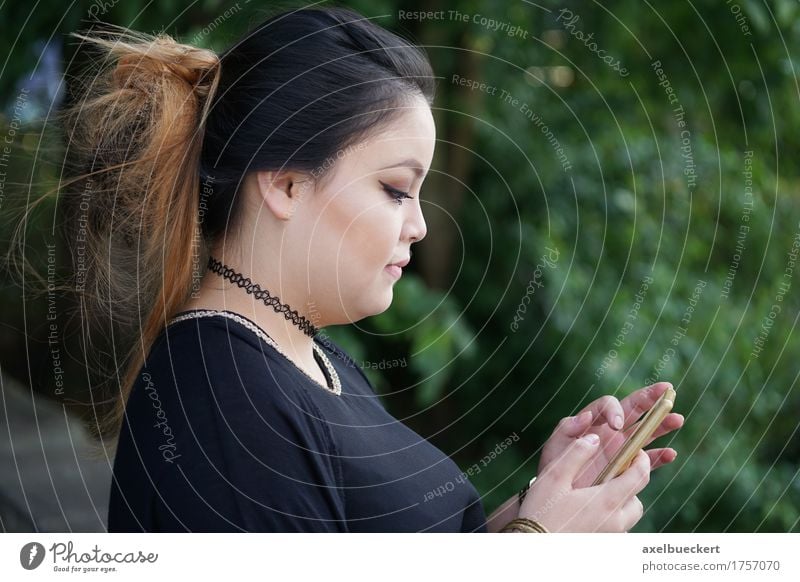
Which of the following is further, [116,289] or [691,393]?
[691,393]

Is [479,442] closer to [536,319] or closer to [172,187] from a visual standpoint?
[536,319]

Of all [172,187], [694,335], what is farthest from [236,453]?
[694,335]

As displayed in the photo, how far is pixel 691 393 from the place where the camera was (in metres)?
1.69

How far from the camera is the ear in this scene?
674 mm

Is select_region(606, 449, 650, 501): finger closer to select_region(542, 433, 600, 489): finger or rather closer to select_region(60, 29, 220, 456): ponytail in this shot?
select_region(542, 433, 600, 489): finger

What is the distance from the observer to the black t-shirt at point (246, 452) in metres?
0.61

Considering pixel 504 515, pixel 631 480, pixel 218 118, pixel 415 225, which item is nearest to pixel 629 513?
pixel 631 480

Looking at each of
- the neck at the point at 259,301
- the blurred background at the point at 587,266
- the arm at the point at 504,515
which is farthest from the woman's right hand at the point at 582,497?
the blurred background at the point at 587,266

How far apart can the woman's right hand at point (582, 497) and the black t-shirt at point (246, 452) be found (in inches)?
3.3

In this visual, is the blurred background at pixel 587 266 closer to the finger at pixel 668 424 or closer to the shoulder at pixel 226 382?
the finger at pixel 668 424

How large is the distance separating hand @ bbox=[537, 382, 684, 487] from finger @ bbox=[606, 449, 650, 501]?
0.05 metres

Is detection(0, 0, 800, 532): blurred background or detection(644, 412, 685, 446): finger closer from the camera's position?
detection(644, 412, 685, 446): finger

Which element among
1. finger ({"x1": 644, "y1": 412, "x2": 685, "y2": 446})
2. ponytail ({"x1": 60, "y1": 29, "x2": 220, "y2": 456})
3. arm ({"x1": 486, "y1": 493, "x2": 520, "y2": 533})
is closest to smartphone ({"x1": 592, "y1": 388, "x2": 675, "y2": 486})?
finger ({"x1": 644, "y1": 412, "x2": 685, "y2": 446})
